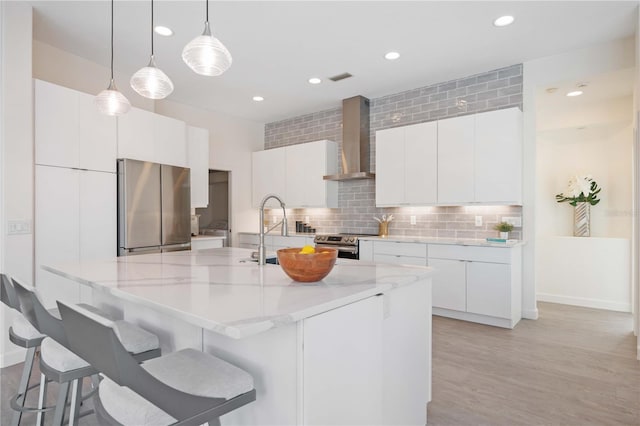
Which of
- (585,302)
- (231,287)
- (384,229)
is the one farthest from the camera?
(384,229)

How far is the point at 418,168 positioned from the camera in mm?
4492

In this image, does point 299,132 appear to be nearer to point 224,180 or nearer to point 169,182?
point 224,180

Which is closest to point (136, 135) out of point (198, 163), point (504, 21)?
point (198, 163)

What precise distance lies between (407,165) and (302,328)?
3.71 metres

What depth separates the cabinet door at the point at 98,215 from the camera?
337 centimetres

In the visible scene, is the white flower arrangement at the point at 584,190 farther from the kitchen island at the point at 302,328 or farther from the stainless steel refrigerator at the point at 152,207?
the stainless steel refrigerator at the point at 152,207

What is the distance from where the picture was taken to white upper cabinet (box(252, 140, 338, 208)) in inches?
216

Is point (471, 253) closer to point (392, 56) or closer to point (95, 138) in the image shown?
point (392, 56)

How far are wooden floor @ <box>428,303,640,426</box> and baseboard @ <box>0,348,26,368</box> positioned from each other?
3.06m

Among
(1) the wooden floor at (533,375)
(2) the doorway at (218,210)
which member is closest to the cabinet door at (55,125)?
(1) the wooden floor at (533,375)

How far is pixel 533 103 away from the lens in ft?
13.1

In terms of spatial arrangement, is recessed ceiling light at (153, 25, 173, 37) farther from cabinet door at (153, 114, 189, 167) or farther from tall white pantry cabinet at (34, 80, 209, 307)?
cabinet door at (153, 114, 189, 167)

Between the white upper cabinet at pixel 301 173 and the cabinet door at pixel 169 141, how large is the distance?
176 cm

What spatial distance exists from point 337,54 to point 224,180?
317 centimetres
